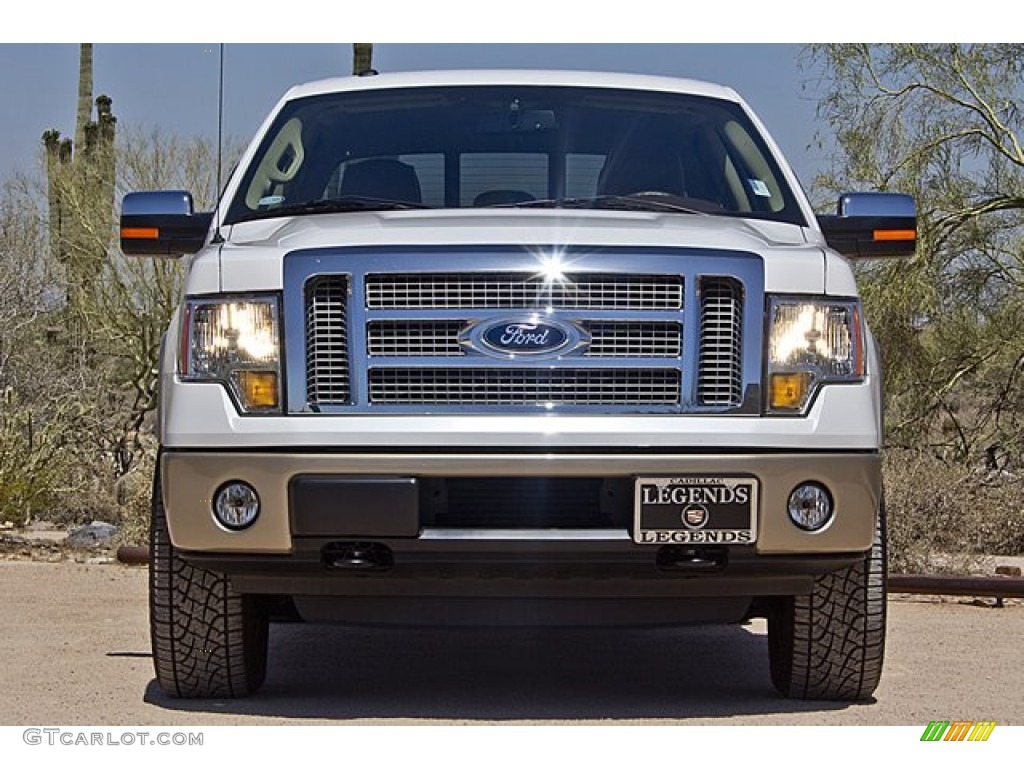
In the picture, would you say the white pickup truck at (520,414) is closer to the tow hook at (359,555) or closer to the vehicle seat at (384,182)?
the tow hook at (359,555)

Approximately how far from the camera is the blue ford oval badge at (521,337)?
211 inches

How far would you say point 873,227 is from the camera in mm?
6355

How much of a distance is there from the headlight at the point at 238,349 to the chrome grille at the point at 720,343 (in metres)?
1.21

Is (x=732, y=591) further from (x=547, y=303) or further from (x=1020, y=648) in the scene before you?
(x=1020, y=648)

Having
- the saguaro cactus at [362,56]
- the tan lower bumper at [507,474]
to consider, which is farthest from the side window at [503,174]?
the saguaro cactus at [362,56]

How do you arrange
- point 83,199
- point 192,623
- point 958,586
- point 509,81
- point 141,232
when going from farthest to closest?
point 83,199, point 958,586, point 509,81, point 141,232, point 192,623

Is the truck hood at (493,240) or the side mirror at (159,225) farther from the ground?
the side mirror at (159,225)

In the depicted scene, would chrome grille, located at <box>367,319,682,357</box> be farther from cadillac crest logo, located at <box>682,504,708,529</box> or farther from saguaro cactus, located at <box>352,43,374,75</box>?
saguaro cactus, located at <box>352,43,374,75</box>

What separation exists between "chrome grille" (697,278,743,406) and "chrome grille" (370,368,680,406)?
20 centimetres

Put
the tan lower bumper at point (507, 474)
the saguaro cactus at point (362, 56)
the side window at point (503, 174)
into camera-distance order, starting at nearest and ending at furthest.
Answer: the tan lower bumper at point (507, 474), the side window at point (503, 174), the saguaro cactus at point (362, 56)

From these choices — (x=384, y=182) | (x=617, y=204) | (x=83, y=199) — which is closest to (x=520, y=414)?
(x=617, y=204)

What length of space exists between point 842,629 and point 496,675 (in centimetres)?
150

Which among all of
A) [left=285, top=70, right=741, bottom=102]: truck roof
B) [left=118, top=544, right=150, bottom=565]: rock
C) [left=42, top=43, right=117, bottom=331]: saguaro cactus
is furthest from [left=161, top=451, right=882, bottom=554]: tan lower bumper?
[left=42, top=43, right=117, bottom=331]: saguaro cactus

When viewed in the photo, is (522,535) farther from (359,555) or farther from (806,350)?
(806,350)
